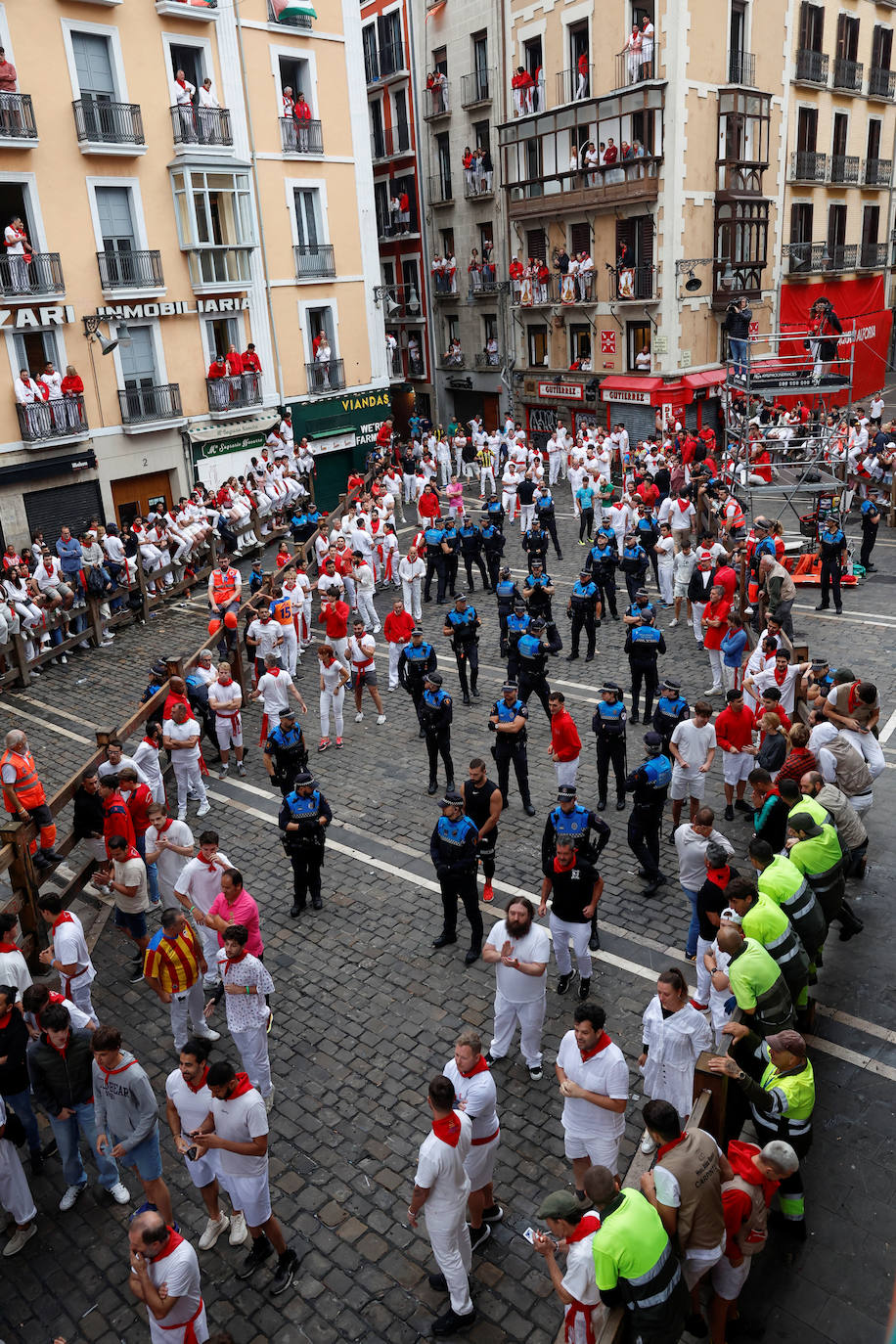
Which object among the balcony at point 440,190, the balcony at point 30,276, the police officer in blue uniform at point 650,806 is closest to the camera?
the police officer in blue uniform at point 650,806

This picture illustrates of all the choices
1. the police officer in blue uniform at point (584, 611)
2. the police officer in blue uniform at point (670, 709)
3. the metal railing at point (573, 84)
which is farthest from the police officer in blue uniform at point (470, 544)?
the metal railing at point (573, 84)

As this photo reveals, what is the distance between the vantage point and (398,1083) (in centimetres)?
784

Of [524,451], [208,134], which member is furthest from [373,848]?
[208,134]

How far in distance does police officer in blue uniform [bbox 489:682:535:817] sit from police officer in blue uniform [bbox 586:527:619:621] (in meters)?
6.09

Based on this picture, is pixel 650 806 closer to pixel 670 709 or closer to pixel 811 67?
pixel 670 709

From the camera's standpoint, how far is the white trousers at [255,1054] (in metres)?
7.44

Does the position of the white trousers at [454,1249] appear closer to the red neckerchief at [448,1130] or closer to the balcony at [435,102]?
the red neckerchief at [448,1130]

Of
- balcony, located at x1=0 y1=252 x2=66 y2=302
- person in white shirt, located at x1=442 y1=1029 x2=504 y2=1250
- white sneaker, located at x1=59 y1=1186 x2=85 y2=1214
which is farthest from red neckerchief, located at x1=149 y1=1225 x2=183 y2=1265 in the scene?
balcony, located at x1=0 y1=252 x2=66 y2=302

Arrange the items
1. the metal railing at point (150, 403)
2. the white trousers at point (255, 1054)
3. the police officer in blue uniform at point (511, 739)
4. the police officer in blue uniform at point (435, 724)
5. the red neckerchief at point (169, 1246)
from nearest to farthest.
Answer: the red neckerchief at point (169, 1246)
the white trousers at point (255, 1054)
the police officer in blue uniform at point (511, 739)
the police officer in blue uniform at point (435, 724)
the metal railing at point (150, 403)

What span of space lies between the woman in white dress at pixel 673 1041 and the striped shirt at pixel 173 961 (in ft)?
11.7

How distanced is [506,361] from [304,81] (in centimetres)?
1164

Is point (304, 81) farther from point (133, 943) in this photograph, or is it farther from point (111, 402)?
point (133, 943)

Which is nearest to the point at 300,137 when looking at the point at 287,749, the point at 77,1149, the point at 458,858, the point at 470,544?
the point at 470,544

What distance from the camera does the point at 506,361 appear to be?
124 ft
